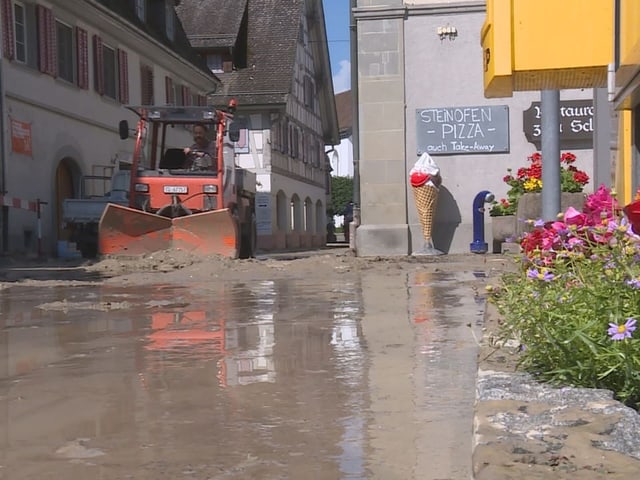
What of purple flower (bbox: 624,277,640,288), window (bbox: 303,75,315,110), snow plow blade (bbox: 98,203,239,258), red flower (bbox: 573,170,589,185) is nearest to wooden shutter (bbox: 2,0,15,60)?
snow plow blade (bbox: 98,203,239,258)

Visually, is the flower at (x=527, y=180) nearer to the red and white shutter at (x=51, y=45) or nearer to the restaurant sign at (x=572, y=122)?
the restaurant sign at (x=572, y=122)

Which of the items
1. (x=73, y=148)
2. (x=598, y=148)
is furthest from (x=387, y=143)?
(x=73, y=148)

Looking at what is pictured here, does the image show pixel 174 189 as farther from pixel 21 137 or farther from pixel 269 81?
pixel 269 81

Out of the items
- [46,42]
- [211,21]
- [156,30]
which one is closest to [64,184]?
[46,42]

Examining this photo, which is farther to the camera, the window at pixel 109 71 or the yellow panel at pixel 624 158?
the window at pixel 109 71

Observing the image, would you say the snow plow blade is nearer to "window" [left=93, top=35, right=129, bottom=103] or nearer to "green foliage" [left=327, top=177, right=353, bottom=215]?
"window" [left=93, top=35, right=129, bottom=103]

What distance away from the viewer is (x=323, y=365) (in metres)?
4.82

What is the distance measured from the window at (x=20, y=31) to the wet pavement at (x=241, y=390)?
46.0 feet

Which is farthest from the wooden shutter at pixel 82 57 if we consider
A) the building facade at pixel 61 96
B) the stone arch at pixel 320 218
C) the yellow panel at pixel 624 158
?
the stone arch at pixel 320 218

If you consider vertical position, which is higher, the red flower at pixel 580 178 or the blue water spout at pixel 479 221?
the red flower at pixel 580 178

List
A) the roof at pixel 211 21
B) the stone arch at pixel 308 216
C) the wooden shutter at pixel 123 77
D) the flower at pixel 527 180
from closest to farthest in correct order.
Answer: the flower at pixel 527 180
the wooden shutter at pixel 123 77
the roof at pixel 211 21
the stone arch at pixel 308 216

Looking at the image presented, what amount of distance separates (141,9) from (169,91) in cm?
305

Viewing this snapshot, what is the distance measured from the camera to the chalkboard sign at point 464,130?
49.0 ft

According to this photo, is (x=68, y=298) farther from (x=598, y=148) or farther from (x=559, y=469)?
(x=559, y=469)
